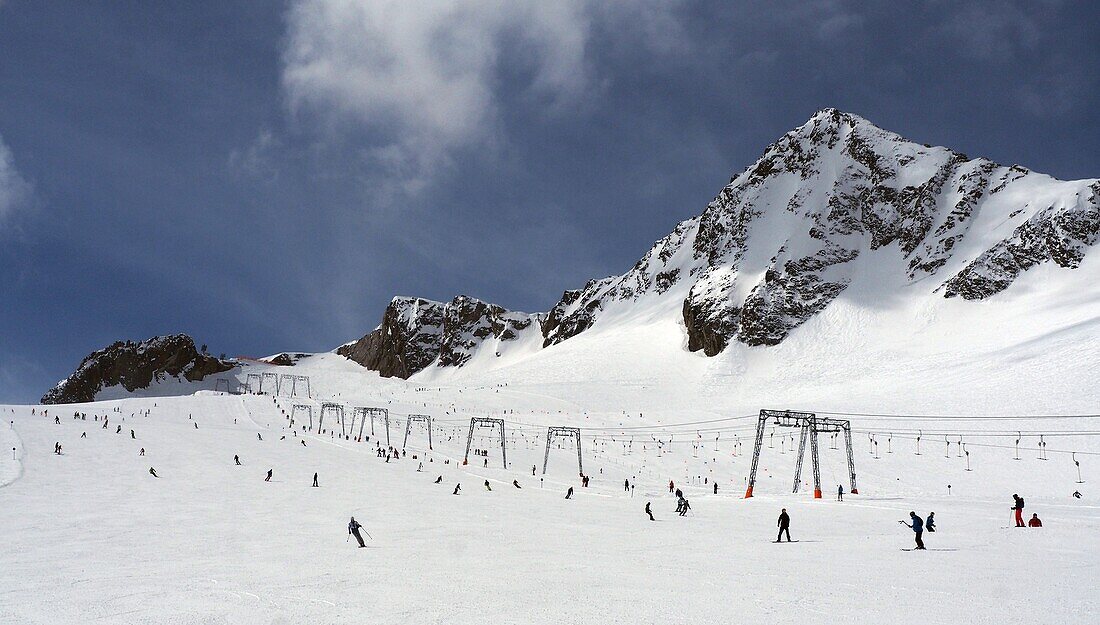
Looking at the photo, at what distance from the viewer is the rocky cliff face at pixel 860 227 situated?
127 metres

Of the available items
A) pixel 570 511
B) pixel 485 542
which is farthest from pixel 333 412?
pixel 485 542

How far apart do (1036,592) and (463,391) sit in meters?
→ 93.5

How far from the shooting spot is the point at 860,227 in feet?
542

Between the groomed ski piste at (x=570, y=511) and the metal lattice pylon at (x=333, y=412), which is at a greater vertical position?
the metal lattice pylon at (x=333, y=412)

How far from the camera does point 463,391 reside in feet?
335

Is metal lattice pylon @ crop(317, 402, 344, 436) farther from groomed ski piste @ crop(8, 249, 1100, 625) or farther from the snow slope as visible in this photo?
the snow slope

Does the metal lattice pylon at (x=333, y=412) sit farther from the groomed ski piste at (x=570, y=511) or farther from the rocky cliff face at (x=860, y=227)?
the rocky cliff face at (x=860, y=227)

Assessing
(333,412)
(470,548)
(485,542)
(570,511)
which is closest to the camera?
(470,548)

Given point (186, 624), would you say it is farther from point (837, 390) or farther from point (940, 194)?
point (940, 194)

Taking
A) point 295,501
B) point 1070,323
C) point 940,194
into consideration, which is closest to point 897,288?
point 940,194

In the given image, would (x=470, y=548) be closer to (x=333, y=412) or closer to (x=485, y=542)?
(x=485, y=542)

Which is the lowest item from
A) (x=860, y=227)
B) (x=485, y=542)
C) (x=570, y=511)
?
(x=570, y=511)

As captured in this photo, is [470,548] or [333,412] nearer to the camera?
[470,548]

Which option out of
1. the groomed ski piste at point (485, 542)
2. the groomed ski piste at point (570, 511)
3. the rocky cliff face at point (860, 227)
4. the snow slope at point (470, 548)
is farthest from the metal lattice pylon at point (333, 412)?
the rocky cliff face at point (860, 227)
